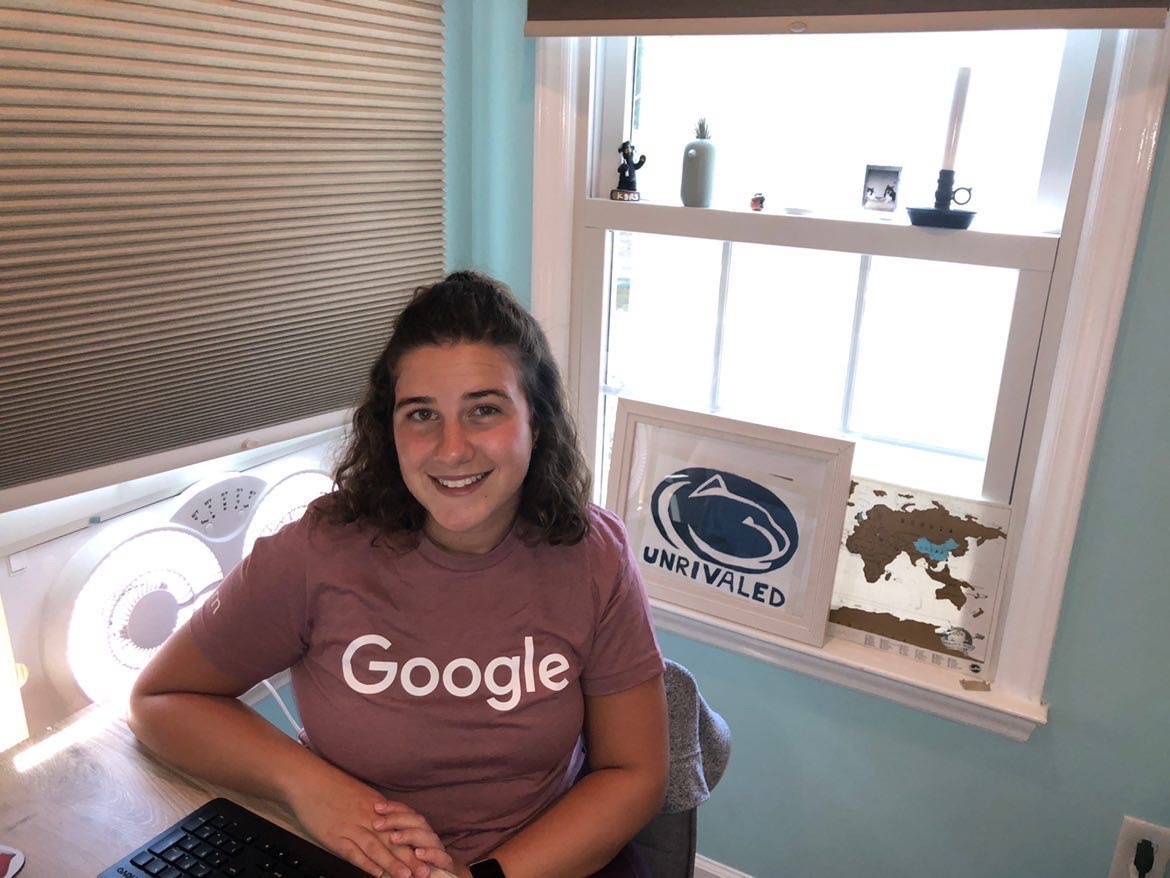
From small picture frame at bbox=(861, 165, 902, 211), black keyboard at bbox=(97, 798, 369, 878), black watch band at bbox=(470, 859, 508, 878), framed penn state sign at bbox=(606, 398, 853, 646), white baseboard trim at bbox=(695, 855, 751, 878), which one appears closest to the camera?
black keyboard at bbox=(97, 798, 369, 878)

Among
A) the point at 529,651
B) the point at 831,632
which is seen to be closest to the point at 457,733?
the point at 529,651

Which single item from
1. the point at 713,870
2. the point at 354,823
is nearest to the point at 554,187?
the point at 354,823

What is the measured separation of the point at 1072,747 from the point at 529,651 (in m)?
1.00

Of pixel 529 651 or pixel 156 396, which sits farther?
pixel 156 396

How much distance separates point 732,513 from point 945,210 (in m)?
0.66

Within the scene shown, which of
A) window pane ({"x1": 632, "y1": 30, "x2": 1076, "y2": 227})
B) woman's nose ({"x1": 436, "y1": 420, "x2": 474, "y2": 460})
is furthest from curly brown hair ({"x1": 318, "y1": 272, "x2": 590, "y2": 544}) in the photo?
window pane ({"x1": 632, "y1": 30, "x2": 1076, "y2": 227})

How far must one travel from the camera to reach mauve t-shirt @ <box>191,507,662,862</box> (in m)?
1.14

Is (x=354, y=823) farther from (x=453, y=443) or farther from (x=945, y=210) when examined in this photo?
(x=945, y=210)

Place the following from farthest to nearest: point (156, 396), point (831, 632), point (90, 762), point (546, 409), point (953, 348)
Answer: point (831, 632), point (953, 348), point (156, 396), point (546, 409), point (90, 762)

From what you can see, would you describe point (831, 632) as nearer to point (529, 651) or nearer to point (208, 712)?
point (529, 651)

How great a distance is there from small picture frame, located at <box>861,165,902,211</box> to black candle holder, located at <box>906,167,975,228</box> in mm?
73

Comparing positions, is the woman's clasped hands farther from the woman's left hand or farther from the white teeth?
the white teeth

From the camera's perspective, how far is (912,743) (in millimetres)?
1636

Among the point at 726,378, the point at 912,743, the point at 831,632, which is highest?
the point at 726,378
